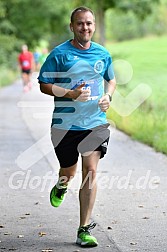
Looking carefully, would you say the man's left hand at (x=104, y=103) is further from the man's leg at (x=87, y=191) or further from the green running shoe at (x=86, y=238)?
the green running shoe at (x=86, y=238)

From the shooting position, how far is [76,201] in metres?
9.17

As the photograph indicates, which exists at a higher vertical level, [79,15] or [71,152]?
[79,15]

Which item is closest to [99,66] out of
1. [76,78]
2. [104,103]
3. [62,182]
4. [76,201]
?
[76,78]

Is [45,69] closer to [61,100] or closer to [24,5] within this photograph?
[61,100]

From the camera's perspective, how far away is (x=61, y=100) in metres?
6.99

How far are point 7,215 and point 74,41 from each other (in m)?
2.22

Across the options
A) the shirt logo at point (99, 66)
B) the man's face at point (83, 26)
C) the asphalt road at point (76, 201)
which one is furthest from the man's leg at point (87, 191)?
the man's face at point (83, 26)

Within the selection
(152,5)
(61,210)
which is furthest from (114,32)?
(61,210)

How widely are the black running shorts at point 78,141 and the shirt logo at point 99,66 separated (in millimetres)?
487

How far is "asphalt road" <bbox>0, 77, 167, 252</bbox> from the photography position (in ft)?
23.4

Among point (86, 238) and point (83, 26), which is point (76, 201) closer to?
point (86, 238)

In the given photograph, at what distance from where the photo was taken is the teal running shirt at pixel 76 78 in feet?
22.7

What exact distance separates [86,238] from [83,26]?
1.80m

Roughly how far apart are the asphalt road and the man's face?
5.81 feet
